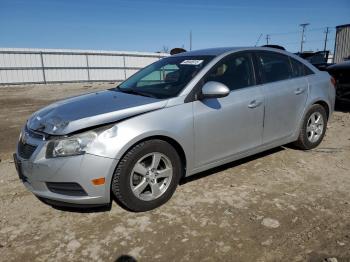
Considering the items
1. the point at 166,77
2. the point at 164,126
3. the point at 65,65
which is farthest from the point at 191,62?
the point at 65,65

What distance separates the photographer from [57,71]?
73.4 feet

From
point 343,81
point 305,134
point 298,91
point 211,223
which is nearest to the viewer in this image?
point 211,223

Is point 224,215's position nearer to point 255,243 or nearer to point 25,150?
point 255,243

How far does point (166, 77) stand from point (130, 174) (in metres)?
1.53

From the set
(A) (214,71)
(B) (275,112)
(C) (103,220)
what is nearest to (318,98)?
(B) (275,112)

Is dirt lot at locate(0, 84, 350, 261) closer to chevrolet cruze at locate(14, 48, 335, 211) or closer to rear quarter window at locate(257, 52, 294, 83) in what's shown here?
chevrolet cruze at locate(14, 48, 335, 211)

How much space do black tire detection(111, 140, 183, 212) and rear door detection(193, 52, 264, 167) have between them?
0.33 meters

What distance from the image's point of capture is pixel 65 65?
22.6 metres

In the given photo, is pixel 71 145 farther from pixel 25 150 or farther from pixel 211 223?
pixel 211 223

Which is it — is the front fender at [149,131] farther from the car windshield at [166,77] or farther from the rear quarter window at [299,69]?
the rear quarter window at [299,69]

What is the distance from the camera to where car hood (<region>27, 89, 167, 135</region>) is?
2.89 meters

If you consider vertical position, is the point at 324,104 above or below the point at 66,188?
above

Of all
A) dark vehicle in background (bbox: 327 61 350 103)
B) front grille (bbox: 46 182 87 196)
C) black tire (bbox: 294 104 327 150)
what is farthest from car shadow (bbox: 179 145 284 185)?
dark vehicle in background (bbox: 327 61 350 103)

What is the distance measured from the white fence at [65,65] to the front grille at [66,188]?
67.4ft
